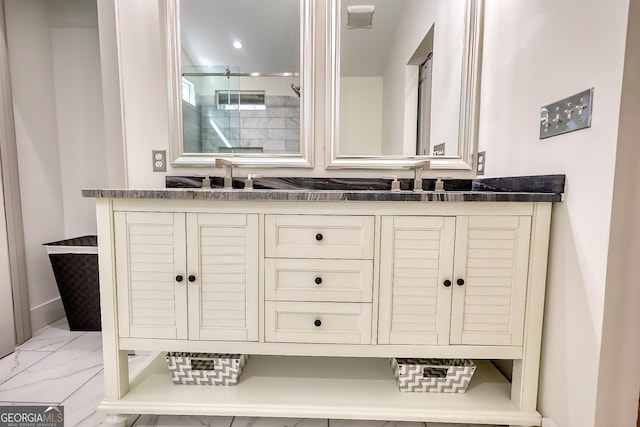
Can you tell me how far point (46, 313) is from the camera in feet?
5.86

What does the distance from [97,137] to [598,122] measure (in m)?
2.45

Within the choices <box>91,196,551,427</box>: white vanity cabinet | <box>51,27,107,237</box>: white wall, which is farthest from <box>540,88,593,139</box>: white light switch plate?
<box>51,27,107,237</box>: white wall

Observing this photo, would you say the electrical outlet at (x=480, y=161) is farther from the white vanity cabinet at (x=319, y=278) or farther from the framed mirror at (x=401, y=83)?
the white vanity cabinet at (x=319, y=278)

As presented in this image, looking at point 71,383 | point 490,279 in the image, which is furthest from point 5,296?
point 490,279

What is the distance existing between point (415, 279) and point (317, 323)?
1.21 ft

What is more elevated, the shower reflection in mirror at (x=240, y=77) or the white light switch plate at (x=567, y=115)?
the shower reflection in mirror at (x=240, y=77)

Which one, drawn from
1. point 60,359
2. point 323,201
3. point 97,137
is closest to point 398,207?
point 323,201

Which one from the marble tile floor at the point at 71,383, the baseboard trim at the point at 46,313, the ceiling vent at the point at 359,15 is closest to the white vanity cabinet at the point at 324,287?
the marble tile floor at the point at 71,383

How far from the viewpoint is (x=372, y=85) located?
4.67 ft

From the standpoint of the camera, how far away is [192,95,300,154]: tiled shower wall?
145 cm

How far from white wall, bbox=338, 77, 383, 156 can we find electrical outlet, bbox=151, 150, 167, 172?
2.92 feet

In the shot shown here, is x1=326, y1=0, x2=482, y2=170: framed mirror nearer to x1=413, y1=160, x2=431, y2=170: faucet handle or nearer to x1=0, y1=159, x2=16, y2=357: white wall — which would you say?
x1=413, y1=160, x2=431, y2=170: faucet handle

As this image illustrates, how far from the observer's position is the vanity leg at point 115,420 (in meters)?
1.03

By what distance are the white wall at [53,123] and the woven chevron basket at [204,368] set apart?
1.27 meters
